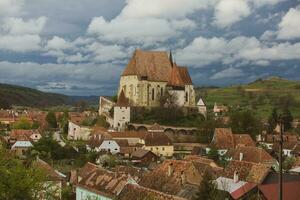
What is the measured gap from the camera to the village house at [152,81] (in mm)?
110188

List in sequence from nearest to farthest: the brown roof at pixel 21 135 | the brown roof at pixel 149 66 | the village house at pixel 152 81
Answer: the brown roof at pixel 21 135 → the village house at pixel 152 81 → the brown roof at pixel 149 66

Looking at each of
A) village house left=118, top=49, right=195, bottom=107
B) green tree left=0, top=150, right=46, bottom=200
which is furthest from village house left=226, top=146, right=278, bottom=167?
village house left=118, top=49, right=195, bottom=107

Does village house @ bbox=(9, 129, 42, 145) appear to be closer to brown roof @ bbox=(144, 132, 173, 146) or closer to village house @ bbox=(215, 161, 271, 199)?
brown roof @ bbox=(144, 132, 173, 146)

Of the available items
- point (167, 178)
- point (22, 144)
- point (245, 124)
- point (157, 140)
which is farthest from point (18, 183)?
point (245, 124)

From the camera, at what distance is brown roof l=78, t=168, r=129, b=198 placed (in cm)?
4000

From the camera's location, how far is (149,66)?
4409 inches

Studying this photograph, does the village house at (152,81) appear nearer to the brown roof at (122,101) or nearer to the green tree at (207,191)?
the brown roof at (122,101)

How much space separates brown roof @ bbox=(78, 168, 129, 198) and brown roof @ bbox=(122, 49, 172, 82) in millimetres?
65880

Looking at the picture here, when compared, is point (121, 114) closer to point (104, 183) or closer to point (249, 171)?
point (104, 183)

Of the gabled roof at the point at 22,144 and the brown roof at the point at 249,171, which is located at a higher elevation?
the brown roof at the point at 249,171

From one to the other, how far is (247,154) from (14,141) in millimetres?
46643

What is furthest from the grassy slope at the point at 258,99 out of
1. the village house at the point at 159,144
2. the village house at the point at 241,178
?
the village house at the point at 241,178

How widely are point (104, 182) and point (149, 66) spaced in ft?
232

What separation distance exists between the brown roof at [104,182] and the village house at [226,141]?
39418mm
